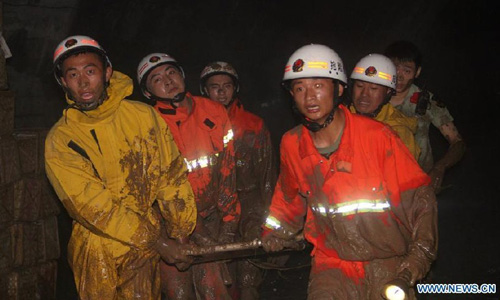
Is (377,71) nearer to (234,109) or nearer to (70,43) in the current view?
(234,109)

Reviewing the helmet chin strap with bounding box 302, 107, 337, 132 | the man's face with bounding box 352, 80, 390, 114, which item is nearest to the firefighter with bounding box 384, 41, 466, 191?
the man's face with bounding box 352, 80, 390, 114

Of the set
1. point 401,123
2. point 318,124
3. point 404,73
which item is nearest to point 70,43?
point 318,124

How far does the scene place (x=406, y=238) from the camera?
3.84m

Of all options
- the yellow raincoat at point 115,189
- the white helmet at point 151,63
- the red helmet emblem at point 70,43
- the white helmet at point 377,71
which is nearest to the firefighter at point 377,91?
the white helmet at point 377,71

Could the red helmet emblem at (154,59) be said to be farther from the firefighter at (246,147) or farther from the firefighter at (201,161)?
the firefighter at (246,147)

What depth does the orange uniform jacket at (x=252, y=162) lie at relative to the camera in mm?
6855

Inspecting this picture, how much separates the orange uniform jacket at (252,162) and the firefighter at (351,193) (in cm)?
265

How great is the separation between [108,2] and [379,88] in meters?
3.46

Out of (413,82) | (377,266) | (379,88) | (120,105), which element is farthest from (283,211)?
(413,82)

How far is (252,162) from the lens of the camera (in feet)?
22.8

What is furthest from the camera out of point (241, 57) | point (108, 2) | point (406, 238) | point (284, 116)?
point (284, 116)

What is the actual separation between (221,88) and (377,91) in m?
2.04

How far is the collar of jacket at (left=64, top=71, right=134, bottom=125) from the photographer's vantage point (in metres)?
4.22

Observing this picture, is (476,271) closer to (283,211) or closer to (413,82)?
(413,82)
